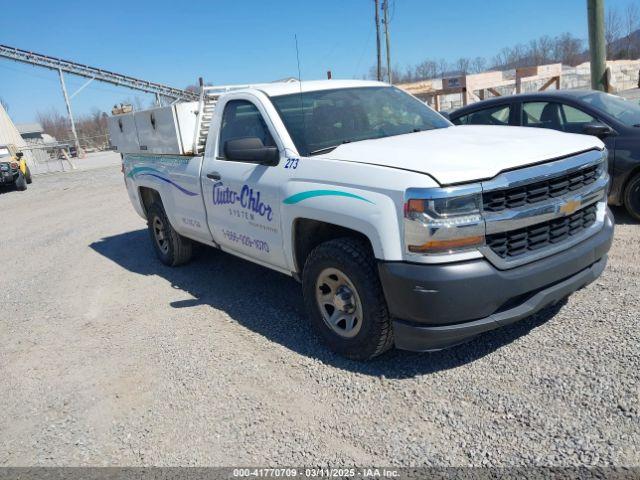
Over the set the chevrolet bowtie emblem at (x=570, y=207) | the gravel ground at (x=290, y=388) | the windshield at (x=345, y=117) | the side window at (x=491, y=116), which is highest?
the windshield at (x=345, y=117)

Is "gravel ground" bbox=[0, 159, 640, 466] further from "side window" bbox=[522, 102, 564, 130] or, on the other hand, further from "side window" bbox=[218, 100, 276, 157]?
"side window" bbox=[522, 102, 564, 130]

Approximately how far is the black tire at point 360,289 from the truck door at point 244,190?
0.52 metres

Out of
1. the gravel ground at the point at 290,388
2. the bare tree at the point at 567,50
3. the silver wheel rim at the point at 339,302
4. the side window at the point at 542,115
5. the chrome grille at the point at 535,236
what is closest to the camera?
the gravel ground at the point at 290,388

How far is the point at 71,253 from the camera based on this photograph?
26.1 feet

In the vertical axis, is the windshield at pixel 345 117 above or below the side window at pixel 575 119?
above

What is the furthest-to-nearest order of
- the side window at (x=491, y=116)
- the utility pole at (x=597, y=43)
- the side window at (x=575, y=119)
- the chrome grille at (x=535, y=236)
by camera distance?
the utility pole at (x=597, y=43)
the side window at (x=491, y=116)
the side window at (x=575, y=119)
the chrome grille at (x=535, y=236)

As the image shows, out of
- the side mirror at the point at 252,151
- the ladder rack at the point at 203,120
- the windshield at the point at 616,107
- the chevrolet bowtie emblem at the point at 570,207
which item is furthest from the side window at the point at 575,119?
the side mirror at the point at 252,151

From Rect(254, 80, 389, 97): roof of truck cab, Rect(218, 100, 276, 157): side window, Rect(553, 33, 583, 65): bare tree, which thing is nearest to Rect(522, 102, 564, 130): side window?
Rect(254, 80, 389, 97): roof of truck cab

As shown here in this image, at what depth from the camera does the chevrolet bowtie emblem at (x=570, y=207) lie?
127 inches

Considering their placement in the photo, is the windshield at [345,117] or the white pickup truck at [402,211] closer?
the white pickup truck at [402,211]

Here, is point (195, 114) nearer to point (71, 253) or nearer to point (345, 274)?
point (345, 274)

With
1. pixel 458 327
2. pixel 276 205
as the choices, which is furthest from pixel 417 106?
pixel 458 327

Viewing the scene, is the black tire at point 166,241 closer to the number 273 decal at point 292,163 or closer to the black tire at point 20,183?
the number 273 decal at point 292,163

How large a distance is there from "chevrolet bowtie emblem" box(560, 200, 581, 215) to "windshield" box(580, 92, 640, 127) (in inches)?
141
